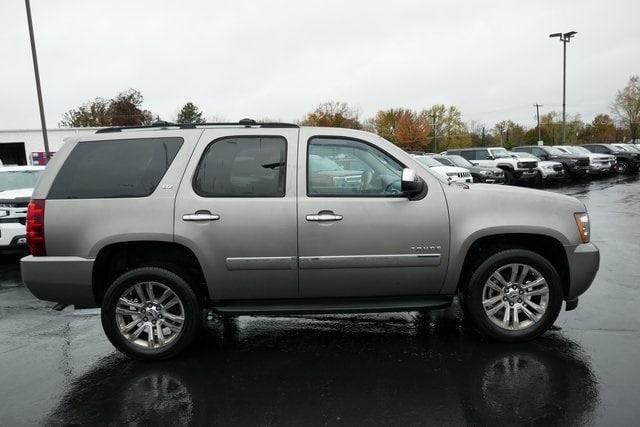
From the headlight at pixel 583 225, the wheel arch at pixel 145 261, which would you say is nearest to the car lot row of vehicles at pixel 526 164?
the headlight at pixel 583 225

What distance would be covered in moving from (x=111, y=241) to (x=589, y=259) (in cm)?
404

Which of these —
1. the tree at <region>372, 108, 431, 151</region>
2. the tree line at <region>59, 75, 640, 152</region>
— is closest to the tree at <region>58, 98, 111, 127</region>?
the tree line at <region>59, 75, 640, 152</region>

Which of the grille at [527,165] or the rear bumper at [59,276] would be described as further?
the grille at [527,165]

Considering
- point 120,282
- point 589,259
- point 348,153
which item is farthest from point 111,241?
point 589,259

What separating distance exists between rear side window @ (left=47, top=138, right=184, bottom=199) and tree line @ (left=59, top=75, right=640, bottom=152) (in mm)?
56251

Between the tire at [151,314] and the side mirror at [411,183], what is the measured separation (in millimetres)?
1984

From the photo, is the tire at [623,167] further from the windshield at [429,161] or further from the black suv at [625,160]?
the windshield at [429,161]

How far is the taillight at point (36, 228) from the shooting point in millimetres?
4270

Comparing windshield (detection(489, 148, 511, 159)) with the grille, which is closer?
the grille

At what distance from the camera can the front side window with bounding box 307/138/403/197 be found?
441 cm

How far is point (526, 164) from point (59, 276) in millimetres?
20892

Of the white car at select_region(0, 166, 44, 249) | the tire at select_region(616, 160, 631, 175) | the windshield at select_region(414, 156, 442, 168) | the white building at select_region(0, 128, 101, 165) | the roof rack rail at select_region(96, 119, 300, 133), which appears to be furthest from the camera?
the white building at select_region(0, 128, 101, 165)

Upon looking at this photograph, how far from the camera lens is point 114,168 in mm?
4418

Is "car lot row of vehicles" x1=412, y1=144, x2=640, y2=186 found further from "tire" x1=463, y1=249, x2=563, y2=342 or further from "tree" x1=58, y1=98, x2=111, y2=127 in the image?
"tree" x1=58, y1=98, x2=111, y2=127
